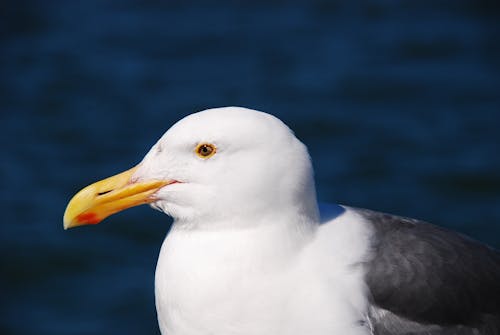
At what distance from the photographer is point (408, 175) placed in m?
7.75

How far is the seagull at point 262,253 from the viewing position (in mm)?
3832

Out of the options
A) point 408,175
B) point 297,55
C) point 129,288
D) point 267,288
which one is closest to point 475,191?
Result: point 408,175

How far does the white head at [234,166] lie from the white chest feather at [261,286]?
0.12m

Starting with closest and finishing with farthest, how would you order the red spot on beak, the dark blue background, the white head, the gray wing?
the white head
the gray wing
the red spot on beak
the dark blue background

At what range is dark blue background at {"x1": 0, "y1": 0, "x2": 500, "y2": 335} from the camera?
7133 millimetres

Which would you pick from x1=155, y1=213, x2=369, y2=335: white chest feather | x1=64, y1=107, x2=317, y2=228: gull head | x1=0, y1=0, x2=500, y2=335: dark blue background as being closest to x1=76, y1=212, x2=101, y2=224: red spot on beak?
x1=64, y1=107, x2=317, y2=228: gull head

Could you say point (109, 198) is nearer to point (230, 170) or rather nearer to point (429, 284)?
point (230, 170)

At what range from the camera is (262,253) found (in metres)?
3.88

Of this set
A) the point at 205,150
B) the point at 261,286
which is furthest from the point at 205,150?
the point at 261,286

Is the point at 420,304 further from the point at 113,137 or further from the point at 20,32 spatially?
the point at 20,32

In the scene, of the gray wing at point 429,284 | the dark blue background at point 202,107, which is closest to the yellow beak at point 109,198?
the gray wing at point 429,284

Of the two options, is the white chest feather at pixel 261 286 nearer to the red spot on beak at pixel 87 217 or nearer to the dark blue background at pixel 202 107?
the red spot on beak at pixel 87 217

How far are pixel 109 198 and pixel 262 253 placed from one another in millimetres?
627

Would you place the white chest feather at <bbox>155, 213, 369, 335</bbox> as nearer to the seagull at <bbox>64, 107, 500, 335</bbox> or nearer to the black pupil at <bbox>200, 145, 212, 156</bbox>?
the seagull at <bbox>64, 107, 500, 335</bbox>
